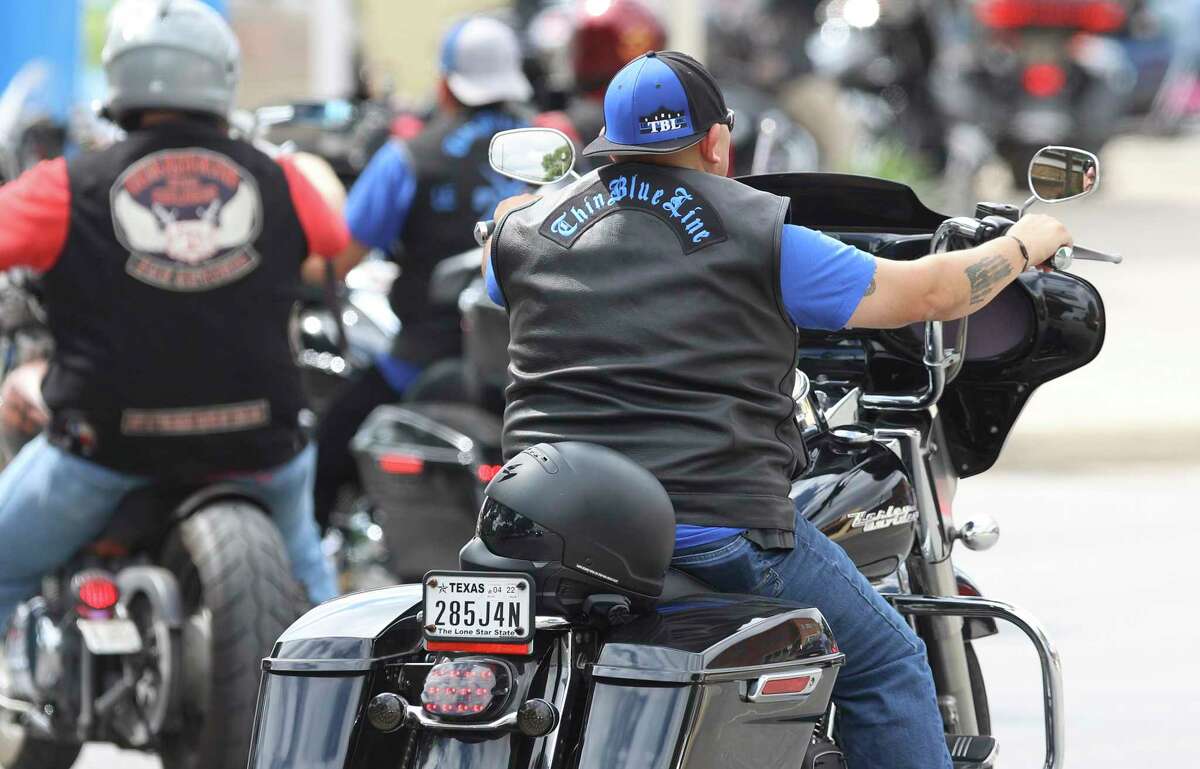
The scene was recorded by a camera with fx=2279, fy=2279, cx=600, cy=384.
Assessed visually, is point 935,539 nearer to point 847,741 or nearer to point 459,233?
point 847,741

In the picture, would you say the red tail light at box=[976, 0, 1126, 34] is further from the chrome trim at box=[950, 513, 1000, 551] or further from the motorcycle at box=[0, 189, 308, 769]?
the chrome trim at box=[950, 513, 1000, 551]

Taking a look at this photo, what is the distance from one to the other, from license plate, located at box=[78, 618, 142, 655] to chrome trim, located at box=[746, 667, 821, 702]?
232 centimetres

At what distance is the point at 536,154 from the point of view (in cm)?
419

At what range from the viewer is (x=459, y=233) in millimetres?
7477

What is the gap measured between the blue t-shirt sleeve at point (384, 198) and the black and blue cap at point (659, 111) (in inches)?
145

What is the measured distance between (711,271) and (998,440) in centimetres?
116

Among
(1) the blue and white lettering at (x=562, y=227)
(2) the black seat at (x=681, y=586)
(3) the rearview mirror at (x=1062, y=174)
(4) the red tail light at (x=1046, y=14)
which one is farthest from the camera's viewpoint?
(4) the red tail light at (x=1046, y=14)

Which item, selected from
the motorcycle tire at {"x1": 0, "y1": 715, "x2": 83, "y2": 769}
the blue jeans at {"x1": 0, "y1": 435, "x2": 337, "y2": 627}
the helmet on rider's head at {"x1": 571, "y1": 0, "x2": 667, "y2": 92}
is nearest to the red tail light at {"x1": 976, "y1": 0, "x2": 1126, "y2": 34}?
the helmet on rider's head at {"x1": 571, "y1": 0, "x2": 667, "y2": 92}

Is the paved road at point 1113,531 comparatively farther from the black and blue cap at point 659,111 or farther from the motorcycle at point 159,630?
the black and blue cap at point 659,111

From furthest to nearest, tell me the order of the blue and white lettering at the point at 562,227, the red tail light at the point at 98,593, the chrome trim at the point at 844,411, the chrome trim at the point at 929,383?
the red tail light at the point at 98,593
the chrome trim at the point at 844,411
the chrome trim at the point at 929,383
the blue and white lettering at the point at 562,227

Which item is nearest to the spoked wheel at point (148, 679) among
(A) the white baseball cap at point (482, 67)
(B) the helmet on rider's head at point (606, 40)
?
(A) the white baseball cap at point (482, 67)

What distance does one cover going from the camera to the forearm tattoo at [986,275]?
381 cm

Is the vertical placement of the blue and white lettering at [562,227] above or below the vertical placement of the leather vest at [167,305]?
above

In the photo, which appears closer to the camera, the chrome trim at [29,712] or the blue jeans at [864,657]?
the blue jeans at [864,657]
